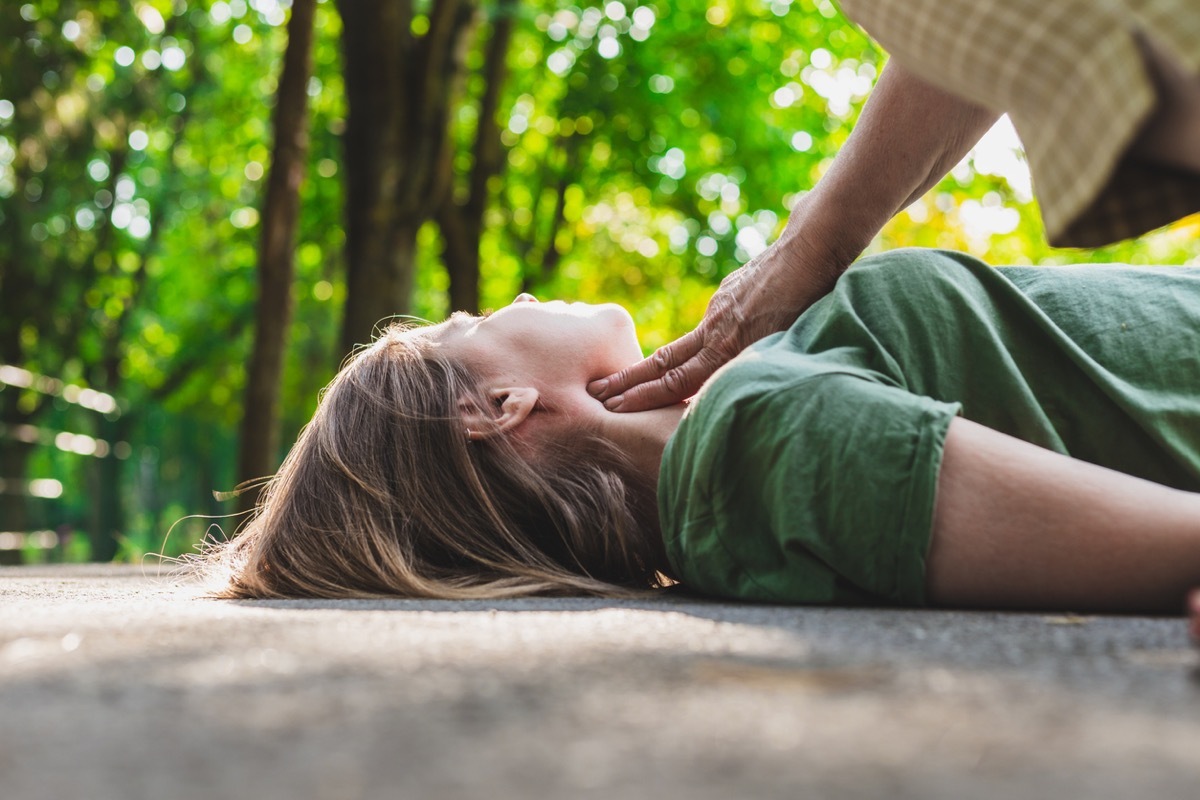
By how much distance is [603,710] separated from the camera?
1.09 meters

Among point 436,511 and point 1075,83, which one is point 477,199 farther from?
point 1075,83

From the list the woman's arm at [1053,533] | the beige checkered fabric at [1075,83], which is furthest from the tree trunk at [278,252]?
the beige checkered fabric at [1075,83]

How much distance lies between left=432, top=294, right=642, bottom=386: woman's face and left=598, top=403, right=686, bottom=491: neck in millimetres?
142

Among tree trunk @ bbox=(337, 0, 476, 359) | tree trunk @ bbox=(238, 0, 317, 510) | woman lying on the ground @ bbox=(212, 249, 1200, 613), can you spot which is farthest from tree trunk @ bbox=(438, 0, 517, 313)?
woman lying on the ground @ bbox=(212, 249, 1200, 613)

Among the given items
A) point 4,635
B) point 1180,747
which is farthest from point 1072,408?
point 4,635

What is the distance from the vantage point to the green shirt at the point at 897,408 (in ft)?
6.55

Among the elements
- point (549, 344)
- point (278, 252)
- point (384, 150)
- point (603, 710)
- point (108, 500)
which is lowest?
point (108, 500)

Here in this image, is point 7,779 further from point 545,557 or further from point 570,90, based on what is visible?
point 570,90

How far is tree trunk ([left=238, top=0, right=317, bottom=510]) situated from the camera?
272 inches

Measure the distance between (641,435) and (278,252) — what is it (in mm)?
4836

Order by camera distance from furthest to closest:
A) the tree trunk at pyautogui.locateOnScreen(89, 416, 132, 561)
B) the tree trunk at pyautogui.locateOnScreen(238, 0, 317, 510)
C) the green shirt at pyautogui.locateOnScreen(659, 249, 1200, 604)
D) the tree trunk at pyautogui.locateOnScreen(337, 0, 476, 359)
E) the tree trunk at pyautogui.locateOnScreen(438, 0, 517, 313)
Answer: the tree trunk at pyautogui.locateOnScreen(89, 416, 132, 561) < the tree trunk at pyautogui.locateOnScreen(438, 0, 517, 313) < the tree trunk at pyautogui.locateOnScreen(337, 0, 476, 359) < the tree trunk at pyautogui.locateOnScreen(238, 0, 317, 510) < the green shirt at pyautogui.locateOnScreen(659, 249, 1200, 604)

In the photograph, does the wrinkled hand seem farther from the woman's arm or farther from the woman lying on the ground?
the woman's arm

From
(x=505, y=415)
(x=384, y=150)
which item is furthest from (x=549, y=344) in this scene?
(x=384, y=150)

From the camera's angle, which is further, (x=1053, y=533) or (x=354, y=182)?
(x=354, y=182)
